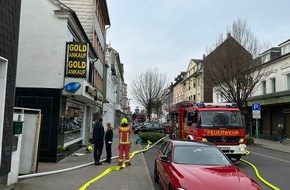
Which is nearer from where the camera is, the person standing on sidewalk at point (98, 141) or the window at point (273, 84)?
the person standing on sidewalk at point (98, 141)

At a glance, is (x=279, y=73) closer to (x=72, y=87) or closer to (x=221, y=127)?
(x=221, y=127)

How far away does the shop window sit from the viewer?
1559 centimetres

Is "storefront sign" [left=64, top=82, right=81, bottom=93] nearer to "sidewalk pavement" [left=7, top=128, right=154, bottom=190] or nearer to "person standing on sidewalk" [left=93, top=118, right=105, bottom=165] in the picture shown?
"person standing on sidewalk" [left=93, top=118, right=105, bottom=165]

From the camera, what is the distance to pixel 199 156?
26.8 ft

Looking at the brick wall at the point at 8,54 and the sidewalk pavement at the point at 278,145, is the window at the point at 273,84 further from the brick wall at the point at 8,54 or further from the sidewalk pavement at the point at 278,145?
the brick wall at the point at 8,54

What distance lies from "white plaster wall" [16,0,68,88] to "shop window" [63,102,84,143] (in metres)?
2.11

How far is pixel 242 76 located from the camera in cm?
3067

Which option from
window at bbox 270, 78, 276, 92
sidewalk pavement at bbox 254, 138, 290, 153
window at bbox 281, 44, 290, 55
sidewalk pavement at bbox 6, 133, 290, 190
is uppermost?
window at bbox 281, 44, 290, 55

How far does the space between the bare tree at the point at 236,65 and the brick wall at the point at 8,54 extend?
2474 cm

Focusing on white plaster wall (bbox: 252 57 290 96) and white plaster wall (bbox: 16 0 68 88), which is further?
white plaster wall (bbox: 252 57 290 96)

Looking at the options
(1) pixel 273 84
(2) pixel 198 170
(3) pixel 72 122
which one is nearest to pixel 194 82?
(1) pixel 273 84

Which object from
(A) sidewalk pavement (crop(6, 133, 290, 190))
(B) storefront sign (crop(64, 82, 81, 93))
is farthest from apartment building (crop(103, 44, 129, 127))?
(A) sidewalk pavement (crop(6, 133, 290, 190))

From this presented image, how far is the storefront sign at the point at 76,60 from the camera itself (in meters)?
14.0

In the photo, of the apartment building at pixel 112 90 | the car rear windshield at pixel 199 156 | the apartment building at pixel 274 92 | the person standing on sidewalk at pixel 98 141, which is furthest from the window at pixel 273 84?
the car rear windshield at pixel 199 156
